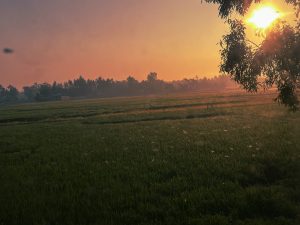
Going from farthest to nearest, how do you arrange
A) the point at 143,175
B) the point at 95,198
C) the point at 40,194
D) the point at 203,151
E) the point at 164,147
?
the point at 164,147 → the point at 203,151 → the point at 143,175 → the point at 40,194 → the point at 95,198

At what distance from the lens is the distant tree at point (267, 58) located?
19953 mm

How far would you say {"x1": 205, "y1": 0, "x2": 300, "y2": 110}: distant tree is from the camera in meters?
20.0

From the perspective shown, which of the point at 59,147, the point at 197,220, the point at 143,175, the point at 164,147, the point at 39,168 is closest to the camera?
the point at 197,220

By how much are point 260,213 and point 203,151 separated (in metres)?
9.72

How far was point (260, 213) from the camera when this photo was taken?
36.3 feet

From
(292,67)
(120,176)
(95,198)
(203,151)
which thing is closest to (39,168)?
(120,176)

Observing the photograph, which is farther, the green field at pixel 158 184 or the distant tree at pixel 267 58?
the distant tree at pixel 267 58

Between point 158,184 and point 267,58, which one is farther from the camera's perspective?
point 267,58

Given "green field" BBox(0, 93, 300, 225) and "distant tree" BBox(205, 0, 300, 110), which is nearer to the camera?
"green field" BBox(0, 93, 300, 225)

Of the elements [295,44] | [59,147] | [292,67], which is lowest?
[59,147]

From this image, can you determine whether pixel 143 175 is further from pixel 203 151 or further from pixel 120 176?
pixel 203 151

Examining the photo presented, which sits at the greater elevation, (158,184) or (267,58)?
(267,58)

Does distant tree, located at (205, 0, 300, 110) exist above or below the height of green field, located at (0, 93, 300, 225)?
above

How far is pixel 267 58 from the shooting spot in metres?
20.5
